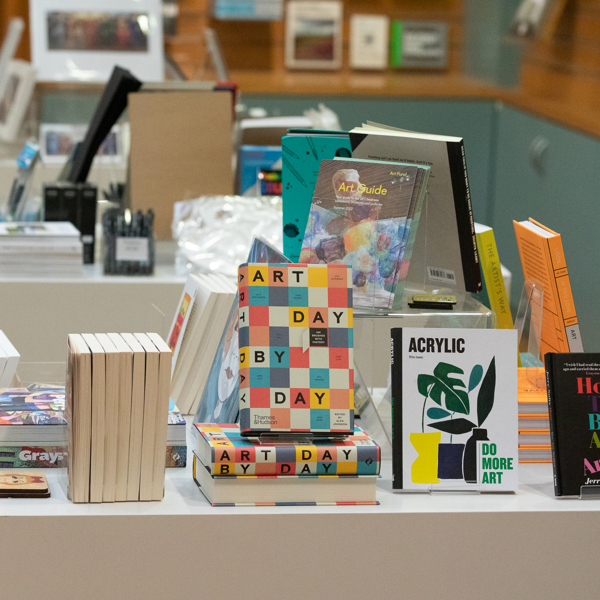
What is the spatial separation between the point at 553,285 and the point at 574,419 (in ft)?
0.90

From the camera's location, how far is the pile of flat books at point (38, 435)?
1.46 metres

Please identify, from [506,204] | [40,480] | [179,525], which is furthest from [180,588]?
[506,204]

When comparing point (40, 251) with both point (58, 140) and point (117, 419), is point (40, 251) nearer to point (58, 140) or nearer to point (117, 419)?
point (117, 419)

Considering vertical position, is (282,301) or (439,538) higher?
(282,301)

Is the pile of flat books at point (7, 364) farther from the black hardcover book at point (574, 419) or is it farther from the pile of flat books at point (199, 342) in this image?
the black hardcover book at point (574, 419)

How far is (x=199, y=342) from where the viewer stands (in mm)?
1919

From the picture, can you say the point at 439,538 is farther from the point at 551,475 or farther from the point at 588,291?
the point at 588,291

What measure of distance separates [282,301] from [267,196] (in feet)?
6.02

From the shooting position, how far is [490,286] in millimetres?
1755

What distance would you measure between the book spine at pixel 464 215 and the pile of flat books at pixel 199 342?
51 cm

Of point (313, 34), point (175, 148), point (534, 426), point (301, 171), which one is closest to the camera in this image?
point (534, 426)

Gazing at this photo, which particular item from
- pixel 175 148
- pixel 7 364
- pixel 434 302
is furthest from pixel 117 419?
pixel 175 148

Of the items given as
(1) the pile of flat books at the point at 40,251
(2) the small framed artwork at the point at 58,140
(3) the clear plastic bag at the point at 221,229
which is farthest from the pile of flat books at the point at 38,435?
(2) the small framed artwork at the point at 58,140

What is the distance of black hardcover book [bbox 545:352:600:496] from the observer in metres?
1.42
